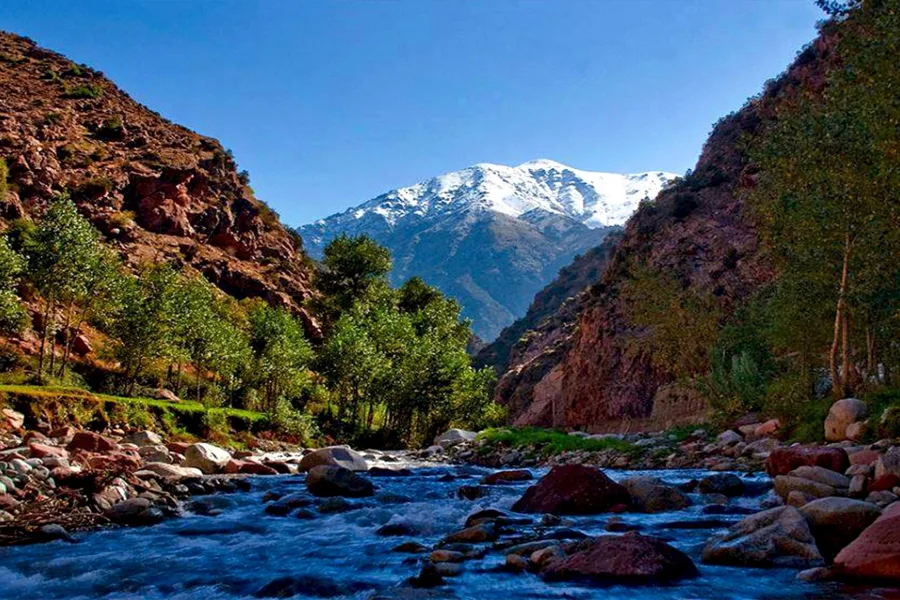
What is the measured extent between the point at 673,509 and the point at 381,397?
134 feet

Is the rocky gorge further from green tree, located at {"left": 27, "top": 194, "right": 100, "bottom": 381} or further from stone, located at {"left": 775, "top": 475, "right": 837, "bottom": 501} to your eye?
green tree, located at {"left": 27, "top": 194, "right": 100, "bottom": 381}

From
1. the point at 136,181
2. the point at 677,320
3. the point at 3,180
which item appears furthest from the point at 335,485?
the point at 136,181

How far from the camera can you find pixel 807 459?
1416 cm

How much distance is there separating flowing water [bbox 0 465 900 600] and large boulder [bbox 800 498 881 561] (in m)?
1.25

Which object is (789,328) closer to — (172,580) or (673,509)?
(673,509)

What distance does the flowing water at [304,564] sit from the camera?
7.25 m

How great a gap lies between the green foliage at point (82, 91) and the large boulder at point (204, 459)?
3642 inches

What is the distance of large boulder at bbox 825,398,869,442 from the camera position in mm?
18969

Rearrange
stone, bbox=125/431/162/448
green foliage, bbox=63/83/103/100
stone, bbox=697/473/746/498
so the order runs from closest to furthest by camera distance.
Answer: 1. stone, bbox=697/473/746/498
2. stone, bbox=125/431/162/448
3. green foliage, bbox=63/83/103/100

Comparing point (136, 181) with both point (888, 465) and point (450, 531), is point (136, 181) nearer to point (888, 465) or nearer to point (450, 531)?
point (450, 531)

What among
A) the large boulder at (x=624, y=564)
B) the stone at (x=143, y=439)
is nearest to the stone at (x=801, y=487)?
the large boulder at (x=624, y=564)

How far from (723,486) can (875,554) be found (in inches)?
309

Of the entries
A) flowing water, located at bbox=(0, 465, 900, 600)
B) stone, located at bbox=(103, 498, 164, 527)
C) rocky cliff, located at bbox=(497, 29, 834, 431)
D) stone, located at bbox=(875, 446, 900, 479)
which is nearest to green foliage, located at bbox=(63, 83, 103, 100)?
rocky cliff, located at bbox=(497, 29, 834, 431)

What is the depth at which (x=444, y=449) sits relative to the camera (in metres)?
41.4
